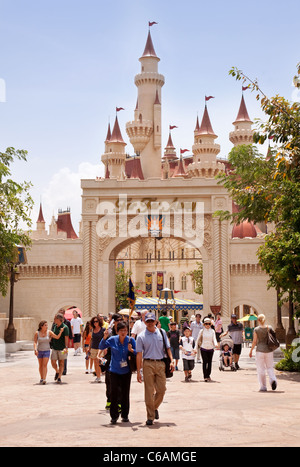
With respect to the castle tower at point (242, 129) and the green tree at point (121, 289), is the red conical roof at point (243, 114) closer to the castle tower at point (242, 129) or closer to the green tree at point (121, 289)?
the castle tower at point (242, 129)

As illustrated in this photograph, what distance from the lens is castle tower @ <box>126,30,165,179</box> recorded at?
59.3 metres

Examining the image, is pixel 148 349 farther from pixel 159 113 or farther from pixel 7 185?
pixel 159 113

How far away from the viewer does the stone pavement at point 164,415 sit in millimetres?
A: 7430

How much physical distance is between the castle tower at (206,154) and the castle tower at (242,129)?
1801 mm

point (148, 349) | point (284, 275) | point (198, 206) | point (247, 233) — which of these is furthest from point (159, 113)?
point (148, 349)

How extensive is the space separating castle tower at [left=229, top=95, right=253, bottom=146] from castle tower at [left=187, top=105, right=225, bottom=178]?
1.80m

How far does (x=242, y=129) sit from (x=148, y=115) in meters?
9.15

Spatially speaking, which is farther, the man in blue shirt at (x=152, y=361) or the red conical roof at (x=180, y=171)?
the red conical roof at (x=180, y=171)

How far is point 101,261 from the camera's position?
3725cm

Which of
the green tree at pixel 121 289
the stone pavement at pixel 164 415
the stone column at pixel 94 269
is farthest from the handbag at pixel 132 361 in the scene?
the green tree at pixel 121 289

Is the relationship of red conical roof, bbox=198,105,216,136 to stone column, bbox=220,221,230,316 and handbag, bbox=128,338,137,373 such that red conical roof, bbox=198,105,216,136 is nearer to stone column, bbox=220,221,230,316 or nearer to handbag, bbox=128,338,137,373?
stone column, bbox=220,221,230,316

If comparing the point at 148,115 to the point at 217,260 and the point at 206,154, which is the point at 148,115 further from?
the point at 217,260

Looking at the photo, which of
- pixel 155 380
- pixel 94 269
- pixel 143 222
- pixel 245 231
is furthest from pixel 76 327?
pixel 245 231

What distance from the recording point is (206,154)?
203 ft
